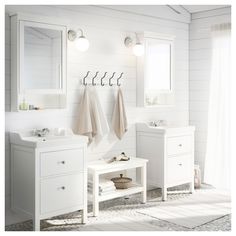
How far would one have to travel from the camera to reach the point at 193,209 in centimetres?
426

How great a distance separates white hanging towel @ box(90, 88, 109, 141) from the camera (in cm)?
436

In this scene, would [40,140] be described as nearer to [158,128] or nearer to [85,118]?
→ [85,118]

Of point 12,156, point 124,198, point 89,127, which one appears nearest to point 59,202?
point 12,156

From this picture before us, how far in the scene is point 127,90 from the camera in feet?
15.8

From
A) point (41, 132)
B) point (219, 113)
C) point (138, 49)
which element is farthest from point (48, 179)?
point (219, 113)

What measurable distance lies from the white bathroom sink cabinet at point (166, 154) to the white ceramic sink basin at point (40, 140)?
1.20 metres

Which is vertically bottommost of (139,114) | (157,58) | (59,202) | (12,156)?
(59,202)

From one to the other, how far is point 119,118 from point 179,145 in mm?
783

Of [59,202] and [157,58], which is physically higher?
[157,58]

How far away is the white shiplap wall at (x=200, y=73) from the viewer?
212 inches

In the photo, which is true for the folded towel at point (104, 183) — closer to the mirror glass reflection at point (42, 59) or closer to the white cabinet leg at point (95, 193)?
the white cabinet leg at point (95, 193)

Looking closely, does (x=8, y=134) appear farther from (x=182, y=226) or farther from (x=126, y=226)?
(x=182, y=226)

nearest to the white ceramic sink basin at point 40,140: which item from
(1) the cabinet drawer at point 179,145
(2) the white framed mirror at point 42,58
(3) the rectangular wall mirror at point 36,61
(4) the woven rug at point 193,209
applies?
(3) the rectangular wall mirror at point 36,61

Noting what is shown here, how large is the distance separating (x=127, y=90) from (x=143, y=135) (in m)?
0.58
